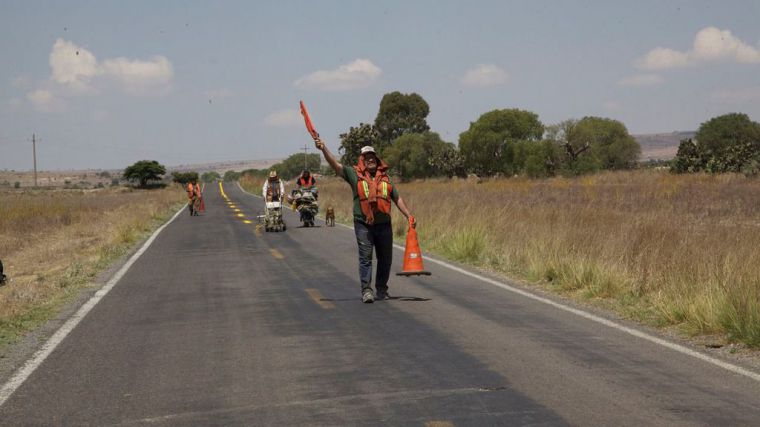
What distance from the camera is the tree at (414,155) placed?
103625mm

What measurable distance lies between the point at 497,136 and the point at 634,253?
7369cm

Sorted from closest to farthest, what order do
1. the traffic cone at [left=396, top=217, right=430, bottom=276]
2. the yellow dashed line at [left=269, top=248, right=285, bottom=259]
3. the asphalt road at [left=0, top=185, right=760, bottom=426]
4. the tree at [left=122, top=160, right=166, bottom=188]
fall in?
the asphalt road at [left=0, top=185, right=760, bottom=426]
the traffic cone at [left=396, top=217, right=430, bottom=276]
the yellow dashed line at [left=269, top=248, right=285, bottom=259]
the tree at [left=122, top=160, right=166, bottom=188]

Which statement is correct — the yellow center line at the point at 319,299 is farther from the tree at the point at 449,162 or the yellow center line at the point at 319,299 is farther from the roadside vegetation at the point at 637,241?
the tree at the point at 449,162

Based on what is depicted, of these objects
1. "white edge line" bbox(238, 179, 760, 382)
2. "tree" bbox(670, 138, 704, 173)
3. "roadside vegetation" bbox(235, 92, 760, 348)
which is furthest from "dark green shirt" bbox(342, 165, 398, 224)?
"tree" bbox(670, 138, 704, 173)

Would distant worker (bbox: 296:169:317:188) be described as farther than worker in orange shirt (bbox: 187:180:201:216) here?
No

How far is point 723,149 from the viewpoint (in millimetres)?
74938

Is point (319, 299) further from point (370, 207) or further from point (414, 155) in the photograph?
point (414, 155)

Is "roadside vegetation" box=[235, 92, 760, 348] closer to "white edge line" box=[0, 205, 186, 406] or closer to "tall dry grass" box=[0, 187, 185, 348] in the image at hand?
"white edge line" box=[0, 205, 186, 406]

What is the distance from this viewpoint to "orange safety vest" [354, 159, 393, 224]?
1155 centimetres

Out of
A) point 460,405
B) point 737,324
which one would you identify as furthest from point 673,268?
point 460,405

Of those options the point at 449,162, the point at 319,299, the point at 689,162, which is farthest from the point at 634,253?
the point at 449,162

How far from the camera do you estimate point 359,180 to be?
11.5 metres

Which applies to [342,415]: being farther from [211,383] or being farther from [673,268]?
[673,268]

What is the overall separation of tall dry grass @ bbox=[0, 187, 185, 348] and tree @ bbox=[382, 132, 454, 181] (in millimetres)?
58760
